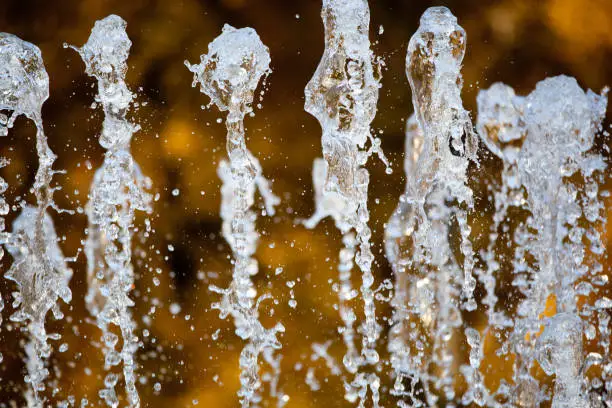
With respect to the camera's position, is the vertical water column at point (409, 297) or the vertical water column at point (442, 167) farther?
the vertical water column at point (409, 297)

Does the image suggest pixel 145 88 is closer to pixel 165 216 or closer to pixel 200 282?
pixel 165 216

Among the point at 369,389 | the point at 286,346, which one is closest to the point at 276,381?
the point at 286,346

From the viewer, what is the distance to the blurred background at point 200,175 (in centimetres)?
232

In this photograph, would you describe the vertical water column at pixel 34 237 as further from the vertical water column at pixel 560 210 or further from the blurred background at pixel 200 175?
the vertical water column at pixel 560 210

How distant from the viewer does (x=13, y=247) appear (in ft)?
7.20

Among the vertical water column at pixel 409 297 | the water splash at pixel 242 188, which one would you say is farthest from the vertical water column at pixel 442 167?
the water splash at pixel 242 188

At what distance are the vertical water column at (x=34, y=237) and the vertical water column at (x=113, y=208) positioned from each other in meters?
0.11

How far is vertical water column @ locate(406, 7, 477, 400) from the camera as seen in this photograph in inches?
69.7

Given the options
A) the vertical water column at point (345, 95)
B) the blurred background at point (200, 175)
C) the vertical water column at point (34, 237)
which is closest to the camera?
the vertical water column at point (345, 95)

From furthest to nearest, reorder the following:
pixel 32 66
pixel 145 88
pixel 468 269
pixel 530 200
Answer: pixel 145 88
pixel 530 200
pixel 468 269
pixel 32 66

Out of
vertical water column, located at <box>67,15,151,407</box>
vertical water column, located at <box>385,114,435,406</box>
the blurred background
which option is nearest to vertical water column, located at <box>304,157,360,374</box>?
the blurred background

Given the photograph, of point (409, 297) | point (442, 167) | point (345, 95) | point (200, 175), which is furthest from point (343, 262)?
point (345, 95)

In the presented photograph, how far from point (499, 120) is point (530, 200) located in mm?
241

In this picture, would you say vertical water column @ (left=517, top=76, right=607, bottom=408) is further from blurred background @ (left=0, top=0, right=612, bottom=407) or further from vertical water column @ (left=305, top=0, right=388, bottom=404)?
vertical water column @ (left=305, top=0, right=388, bottom=404)
